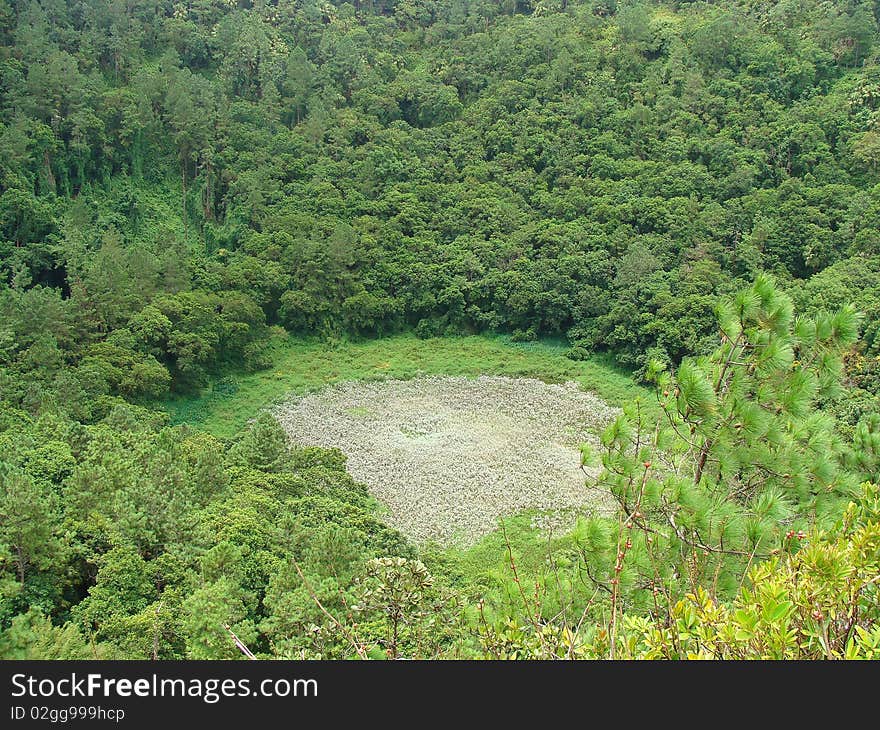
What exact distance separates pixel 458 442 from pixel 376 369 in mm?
6972

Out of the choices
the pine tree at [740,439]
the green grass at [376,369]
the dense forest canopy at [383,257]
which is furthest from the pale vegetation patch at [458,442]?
the pine tree at [740,439]

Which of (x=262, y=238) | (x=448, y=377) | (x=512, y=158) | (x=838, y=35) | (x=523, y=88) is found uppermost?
(x=838, y=35)

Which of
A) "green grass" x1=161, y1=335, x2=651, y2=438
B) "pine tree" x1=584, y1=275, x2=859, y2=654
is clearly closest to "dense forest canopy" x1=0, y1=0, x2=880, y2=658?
"pine tree" x1=584, y1=275, x2=859, y2=654

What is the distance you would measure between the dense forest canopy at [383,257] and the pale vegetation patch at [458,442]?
2878 millimetres

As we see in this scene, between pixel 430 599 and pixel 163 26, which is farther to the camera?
pixel 163 26

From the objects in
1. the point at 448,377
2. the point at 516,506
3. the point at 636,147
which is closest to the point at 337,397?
the point at 448,377

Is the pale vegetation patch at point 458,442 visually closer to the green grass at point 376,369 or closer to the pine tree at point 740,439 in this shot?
the green grass at point 376,369

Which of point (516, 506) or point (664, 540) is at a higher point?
point (664, 540)

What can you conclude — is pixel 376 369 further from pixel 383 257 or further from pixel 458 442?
pixel 458 442

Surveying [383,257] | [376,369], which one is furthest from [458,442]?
[383,257]

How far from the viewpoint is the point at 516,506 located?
63.7ft

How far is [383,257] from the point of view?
109 ft

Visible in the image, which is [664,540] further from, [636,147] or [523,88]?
[523,88]

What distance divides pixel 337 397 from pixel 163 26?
28.1m
